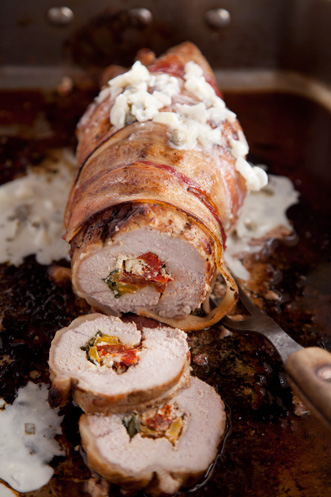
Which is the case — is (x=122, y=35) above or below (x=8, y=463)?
above

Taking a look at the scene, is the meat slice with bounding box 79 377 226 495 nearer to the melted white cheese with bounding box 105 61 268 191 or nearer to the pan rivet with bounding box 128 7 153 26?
the melted white cheese with bounding box 105 61 268 191

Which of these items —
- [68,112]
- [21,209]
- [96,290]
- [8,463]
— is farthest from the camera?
[68,112]

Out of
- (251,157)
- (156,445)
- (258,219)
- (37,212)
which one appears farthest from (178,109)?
(156,445)

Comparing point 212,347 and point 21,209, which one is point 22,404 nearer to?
point 212,347

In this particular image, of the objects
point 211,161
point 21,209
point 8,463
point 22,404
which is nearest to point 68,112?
point 21,209

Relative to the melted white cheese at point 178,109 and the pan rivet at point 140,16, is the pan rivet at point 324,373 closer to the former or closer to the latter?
the melted white cheese at point 178,109

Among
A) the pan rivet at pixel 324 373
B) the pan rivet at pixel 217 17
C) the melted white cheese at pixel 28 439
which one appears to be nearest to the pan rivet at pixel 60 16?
the pan rivet at pixel 217 17

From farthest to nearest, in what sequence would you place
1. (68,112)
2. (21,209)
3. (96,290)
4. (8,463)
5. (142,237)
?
1. (68,112)
2. (21,209)
3. (96,290)
4. (142,237)
5. (8,463)
